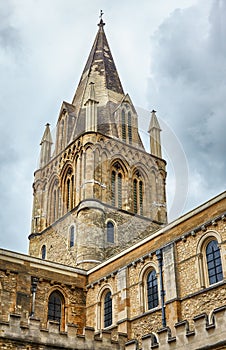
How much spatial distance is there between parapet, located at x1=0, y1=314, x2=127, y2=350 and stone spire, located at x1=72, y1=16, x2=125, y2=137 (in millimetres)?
21537

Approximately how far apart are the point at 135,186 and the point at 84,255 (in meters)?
9.03

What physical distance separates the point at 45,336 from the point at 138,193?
20432 millimetres

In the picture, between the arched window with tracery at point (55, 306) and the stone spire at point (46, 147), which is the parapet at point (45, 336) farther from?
the stone spire at point (46, 147)

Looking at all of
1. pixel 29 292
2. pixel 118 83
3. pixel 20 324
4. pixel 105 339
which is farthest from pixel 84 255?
pixel 118 83

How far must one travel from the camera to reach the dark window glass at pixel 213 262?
21.7m

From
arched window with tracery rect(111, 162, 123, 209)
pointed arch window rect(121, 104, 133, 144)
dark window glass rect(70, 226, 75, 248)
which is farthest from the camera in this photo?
pointed arch window rect(121, 104, 133, 144)

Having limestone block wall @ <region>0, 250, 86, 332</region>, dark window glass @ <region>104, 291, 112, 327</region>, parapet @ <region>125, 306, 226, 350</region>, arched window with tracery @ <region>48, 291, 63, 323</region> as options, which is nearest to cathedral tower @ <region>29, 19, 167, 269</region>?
limestone block wall @ <region>0, 250, 86, 332</region>

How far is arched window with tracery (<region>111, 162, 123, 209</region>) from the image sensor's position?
37469 millimetres

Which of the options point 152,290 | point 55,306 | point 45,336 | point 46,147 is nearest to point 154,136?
point 46,147

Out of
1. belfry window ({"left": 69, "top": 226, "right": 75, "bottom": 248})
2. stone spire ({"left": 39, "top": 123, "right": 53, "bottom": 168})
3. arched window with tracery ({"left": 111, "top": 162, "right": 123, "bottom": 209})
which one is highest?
stone spire ({"left": 39, "top": 123, "right": 53, "bottom": 168})

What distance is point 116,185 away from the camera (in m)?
38.5

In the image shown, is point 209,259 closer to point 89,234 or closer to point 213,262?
point 213,262

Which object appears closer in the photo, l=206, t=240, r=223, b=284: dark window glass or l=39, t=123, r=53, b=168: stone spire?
l=206, t=240, r=223, b=284: dark window glass

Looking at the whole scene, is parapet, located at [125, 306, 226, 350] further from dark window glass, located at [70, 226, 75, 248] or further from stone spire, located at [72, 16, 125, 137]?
stone spire, located at [72, 16, 125, 137]
